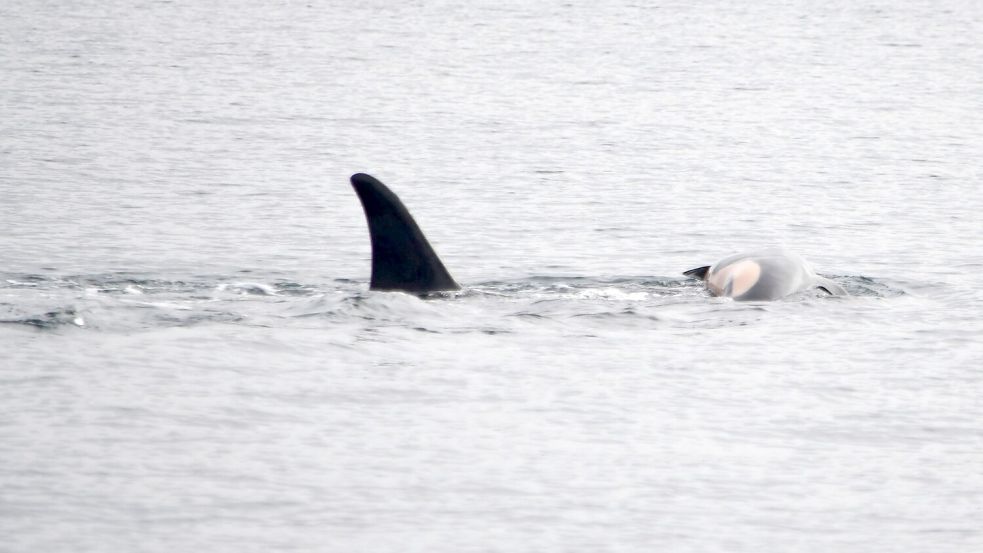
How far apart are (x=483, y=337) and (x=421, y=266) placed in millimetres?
1085

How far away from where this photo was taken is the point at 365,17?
61.4 m

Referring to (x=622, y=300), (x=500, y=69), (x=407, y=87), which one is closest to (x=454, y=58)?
(x=500, y=69)

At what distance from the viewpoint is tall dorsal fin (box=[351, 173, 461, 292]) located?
13922 mm

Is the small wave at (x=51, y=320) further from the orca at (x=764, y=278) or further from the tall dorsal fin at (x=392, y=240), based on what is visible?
the orca at (x=764, y=278)

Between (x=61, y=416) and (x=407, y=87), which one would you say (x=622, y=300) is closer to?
(x=61, y=416)

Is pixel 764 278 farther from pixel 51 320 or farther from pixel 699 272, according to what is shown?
pixel 51 320

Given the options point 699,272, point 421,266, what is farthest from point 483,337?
point 699,272

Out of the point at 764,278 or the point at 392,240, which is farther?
the point at 764,278

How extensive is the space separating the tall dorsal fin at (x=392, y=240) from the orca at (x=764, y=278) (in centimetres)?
274

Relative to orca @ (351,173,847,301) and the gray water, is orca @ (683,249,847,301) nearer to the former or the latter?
orca @ (351,173,847,301)

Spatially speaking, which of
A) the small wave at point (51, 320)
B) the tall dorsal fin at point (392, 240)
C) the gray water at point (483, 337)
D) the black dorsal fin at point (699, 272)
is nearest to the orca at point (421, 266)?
the tall dorsal fin at point (392, 240)

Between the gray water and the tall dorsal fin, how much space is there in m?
0.33

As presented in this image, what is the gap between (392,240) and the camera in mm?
13922

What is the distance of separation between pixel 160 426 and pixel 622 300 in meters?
5.62
